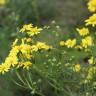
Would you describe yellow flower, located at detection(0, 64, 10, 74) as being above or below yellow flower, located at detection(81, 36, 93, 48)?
below

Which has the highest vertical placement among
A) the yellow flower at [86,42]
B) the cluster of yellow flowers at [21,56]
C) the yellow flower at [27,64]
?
the yellow flower at [86,42]

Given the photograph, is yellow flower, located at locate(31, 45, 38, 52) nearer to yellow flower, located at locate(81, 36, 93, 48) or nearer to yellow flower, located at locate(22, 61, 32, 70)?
yellow flower, located at locate(22, 61, 32, 70)

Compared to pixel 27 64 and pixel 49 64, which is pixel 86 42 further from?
pixel 27 64

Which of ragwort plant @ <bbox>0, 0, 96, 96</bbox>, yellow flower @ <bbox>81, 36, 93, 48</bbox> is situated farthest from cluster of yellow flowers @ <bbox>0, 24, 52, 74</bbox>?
yellow flower @ <bbox>81, 36, 93, 48</bbox>

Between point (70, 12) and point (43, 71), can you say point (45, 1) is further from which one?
point (43, 71)

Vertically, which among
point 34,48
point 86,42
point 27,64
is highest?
point 86,42

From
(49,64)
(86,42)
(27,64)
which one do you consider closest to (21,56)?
(27,64)

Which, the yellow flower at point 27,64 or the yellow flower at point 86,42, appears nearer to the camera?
the yellow flower at point 27,64

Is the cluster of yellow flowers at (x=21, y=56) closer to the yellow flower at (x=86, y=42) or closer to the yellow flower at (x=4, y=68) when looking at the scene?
the yellow flower at (x=4, y=68)

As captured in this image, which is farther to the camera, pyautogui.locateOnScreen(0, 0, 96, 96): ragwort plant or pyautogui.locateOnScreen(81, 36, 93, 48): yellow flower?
pyautogui.locateOnScreen(81, 36, 93, 48): yellow flower

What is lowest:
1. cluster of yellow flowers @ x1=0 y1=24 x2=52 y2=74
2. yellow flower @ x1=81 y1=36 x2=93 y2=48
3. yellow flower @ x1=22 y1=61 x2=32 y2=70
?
yellow flower @ x1=22 y1=61 x2=32 y2=70

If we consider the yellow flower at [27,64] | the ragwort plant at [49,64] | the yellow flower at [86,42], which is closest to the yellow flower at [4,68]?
the ragwort plant at [49,64]

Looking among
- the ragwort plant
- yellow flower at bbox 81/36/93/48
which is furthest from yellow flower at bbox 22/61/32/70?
yellow flower at bbox 81/36/93/48
